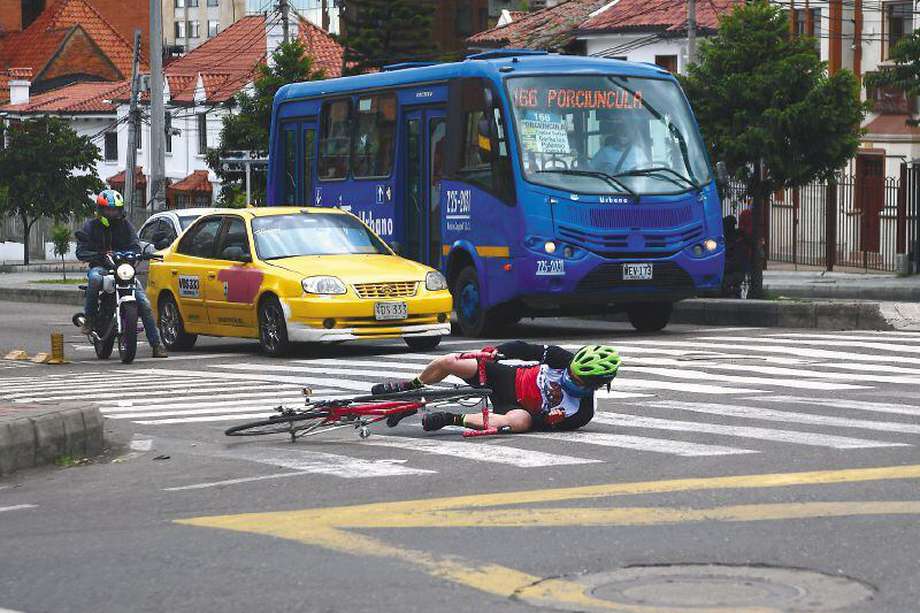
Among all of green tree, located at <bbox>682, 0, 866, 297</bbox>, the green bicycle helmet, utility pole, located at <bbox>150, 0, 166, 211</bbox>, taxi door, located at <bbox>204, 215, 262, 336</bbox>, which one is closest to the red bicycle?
the green bicycle helmet

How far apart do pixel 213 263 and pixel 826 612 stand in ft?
51.4

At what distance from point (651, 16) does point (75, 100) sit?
33.8 meters

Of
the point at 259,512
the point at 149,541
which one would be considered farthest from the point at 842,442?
the point at 149,541

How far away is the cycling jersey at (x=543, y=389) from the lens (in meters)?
12.0

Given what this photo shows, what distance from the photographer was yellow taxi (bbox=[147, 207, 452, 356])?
1989cm

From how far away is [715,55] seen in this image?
2944 cm

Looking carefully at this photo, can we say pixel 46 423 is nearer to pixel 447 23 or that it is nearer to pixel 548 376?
pixel 548 376

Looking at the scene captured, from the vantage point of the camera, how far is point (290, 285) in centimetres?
2006

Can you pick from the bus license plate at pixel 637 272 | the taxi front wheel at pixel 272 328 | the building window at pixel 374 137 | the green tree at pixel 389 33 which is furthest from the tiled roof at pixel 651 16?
the taxi front wheel at pixel 272 328

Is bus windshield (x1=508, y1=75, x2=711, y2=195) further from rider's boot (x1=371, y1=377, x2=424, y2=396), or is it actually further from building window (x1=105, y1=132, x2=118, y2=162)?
building window (x1=105, y1=132, x2=118, y2=162)

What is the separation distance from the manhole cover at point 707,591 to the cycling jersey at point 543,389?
14.5ft

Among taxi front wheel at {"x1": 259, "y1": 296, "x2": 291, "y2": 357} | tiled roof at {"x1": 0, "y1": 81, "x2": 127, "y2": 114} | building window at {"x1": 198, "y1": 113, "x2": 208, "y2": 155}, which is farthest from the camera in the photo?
tiled roof at {"x1": 0, "y1": 81, "x2": 127, "y2": 114}

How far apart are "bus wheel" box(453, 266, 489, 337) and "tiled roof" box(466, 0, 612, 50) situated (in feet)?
149

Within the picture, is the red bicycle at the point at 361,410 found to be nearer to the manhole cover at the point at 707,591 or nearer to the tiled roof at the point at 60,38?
the manhole cover at the point at 707,591
